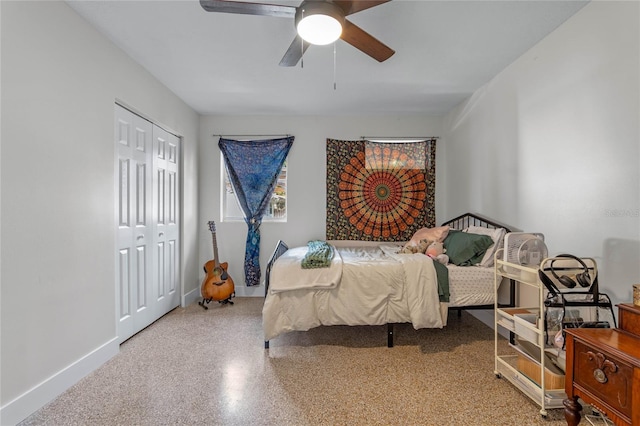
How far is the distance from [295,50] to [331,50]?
26.3 inches

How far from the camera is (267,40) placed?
2467 mm

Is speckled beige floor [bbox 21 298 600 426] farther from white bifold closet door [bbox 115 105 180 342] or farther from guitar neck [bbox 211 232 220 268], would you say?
guitar neck [bbox 211 232 220 268]

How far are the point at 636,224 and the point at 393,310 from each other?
163 centimetres

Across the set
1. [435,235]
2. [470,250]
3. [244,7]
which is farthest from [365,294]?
[244,7]

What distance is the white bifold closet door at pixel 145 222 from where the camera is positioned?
9.02 feet

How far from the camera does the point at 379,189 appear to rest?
4355mm

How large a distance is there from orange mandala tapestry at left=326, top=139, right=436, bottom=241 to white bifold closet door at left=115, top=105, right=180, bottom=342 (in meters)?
2.00

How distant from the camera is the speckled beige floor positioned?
1794mm

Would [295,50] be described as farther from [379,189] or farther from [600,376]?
[379,189]

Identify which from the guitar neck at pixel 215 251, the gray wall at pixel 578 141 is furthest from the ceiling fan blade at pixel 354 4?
the guitar neck at pixel 215 251

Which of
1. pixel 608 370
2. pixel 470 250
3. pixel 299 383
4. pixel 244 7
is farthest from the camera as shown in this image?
pixel 470 250

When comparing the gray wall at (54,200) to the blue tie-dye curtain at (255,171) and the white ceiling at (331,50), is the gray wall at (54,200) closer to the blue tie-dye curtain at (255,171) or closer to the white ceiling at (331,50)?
the white ceiling at (331,50)

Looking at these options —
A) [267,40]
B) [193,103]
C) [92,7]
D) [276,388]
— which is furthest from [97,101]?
[276,388]

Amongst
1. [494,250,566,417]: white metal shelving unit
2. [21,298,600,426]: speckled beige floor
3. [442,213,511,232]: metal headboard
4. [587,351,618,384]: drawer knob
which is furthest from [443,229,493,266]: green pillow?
[587,351,618,384]: drawer knob
